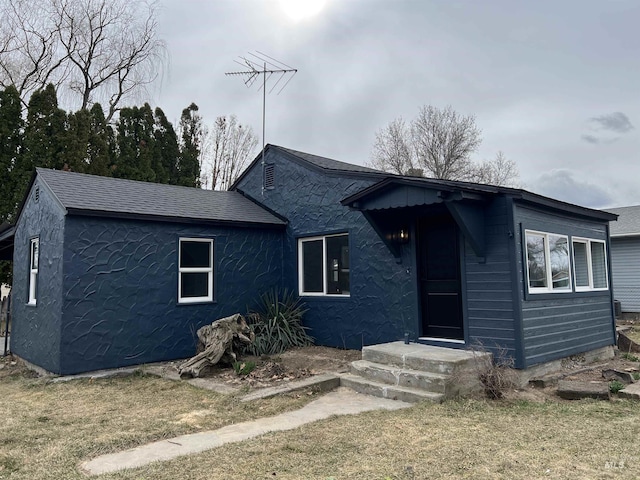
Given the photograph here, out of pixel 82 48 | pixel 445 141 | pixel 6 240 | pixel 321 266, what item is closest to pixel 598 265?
pixel 321 266

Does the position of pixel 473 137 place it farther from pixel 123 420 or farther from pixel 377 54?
pixel 123 420

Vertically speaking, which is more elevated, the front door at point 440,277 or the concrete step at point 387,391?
the front door at point 440,277

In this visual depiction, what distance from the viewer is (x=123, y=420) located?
4.89 meters

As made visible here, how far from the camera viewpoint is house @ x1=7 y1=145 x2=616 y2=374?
21.5 ft

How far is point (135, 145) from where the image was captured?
57.6ft

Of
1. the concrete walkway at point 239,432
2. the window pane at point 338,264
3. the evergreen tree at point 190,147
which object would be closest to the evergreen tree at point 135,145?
the evergreen tree at point 190,147

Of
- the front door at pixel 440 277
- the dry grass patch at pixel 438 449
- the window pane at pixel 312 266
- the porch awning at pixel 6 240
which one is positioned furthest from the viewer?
the porch awning at pixel 6 240

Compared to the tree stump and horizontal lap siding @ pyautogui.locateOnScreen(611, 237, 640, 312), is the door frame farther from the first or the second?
horizontal lap siding @ pyautogui.locateOnScreen(611, 237, 640, 312)

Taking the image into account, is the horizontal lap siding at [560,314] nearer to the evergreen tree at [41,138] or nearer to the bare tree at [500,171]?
the evergreen tree at [41,138]

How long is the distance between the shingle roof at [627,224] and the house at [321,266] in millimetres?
7118

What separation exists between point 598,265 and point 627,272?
8.30 m

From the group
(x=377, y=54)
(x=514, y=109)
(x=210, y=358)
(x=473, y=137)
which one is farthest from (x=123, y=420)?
(x=473, y=137)

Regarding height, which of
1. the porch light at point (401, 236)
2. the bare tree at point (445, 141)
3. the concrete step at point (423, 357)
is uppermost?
the bare tree at point (445, 141)

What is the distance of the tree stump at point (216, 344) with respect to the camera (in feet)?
22.7
